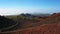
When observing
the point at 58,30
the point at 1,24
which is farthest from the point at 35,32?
the point at 1,24

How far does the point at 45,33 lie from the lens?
954 cm

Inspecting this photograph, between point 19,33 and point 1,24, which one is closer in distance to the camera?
point 19,33

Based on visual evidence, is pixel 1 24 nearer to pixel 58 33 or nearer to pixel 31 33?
pixel 31 33

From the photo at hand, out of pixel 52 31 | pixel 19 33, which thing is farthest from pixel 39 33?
pixel 19 33

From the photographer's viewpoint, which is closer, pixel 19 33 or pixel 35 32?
pixel 35 32

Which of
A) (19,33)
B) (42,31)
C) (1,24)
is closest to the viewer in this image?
(42,31)

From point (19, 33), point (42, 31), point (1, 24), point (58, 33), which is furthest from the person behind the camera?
point (1, 24)

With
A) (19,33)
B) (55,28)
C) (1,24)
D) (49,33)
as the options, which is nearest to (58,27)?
(55,28)

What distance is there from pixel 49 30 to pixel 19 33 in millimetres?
2491

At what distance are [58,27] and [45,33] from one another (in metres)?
1.15

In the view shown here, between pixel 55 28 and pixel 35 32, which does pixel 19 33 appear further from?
pixel 55 28

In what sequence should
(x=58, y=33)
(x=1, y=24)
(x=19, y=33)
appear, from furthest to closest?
1. (x=1, y=24)
2. (x=19, y=33)
3. (x=58, y=33)

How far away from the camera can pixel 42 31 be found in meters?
9.91

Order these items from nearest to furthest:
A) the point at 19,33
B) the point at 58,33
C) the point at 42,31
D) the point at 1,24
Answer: the point at 58,33, the point at 42,31, the point at 19,33, the point at 1,24
